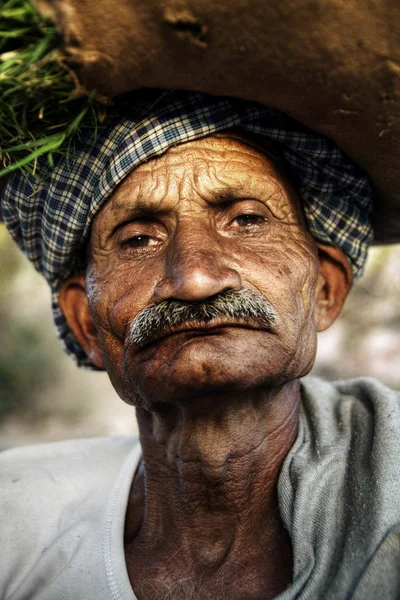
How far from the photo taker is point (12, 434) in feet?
21.0

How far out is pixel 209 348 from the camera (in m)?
2.04

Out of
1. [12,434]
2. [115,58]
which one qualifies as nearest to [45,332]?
[12,434]

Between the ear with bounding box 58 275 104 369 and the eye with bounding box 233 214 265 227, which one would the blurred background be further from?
the eye with bounding box 233 214 265 227

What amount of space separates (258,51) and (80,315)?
1476mm

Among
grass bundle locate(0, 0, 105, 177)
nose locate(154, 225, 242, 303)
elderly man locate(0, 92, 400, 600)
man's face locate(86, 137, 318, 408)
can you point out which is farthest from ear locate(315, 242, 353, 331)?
grass bundle locate(0, 0, 105, 177)

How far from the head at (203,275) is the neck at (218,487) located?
0.52 feet

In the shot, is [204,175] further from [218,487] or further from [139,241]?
[218,487]

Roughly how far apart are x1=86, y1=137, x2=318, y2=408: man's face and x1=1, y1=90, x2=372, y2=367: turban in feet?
0.24

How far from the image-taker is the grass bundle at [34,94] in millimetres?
1733

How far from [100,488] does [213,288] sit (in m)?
1.15

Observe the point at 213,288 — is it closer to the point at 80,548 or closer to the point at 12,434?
the point at 80,548

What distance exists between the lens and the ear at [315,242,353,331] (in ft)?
8.83

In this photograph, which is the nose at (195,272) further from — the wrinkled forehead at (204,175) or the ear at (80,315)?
the ear at (80,315)

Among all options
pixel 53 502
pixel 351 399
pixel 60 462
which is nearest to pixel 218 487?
pixel 351 399
